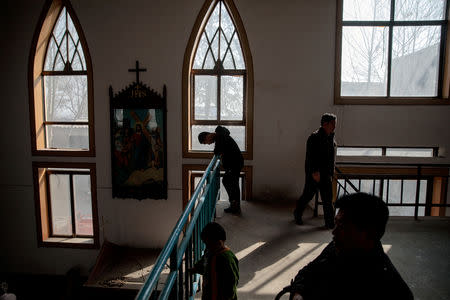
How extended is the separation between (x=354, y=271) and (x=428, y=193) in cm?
527

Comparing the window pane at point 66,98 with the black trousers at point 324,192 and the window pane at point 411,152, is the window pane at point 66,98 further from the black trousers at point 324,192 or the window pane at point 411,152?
the window pane at point 411,152

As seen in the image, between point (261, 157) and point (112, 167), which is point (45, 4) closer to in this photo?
point (112, 167)

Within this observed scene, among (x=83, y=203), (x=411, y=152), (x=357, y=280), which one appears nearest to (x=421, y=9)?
(x=411, y=152)

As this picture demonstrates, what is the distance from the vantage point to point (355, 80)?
5098 millimetres

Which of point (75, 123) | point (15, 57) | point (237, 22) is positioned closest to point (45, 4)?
point (15, 57)

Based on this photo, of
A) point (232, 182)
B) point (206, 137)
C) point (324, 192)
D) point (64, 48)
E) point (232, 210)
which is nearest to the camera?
point (324, 192)

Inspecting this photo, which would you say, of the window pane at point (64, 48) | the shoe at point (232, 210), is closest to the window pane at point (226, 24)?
the window pane at point (64, 48)

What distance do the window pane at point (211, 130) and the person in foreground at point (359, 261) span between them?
14.1ft

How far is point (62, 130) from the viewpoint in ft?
19.3

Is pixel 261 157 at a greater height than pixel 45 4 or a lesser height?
lesser

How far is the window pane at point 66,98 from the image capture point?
5770 millimetres

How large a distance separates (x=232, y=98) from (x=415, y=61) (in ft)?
10.8

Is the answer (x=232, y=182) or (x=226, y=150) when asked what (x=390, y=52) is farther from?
(x=232, y=182)

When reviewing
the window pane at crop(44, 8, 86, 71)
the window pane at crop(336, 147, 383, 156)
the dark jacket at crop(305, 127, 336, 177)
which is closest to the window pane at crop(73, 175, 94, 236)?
the window pane at crop(44, 8, 86, 71)
